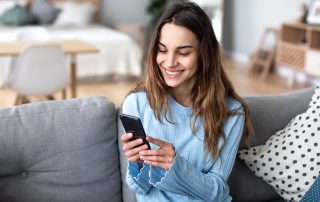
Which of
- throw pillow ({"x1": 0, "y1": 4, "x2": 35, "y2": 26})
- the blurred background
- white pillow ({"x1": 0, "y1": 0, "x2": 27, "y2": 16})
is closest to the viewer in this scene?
the blurred background

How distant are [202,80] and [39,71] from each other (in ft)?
7.68

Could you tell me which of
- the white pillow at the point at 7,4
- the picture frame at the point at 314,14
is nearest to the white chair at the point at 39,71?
the picture frame at the point at 314,14

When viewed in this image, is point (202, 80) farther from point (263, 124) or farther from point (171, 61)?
point (263, 124)

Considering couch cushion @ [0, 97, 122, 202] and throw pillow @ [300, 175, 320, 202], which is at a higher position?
couch cushion @ [0, 97, 122, 202]

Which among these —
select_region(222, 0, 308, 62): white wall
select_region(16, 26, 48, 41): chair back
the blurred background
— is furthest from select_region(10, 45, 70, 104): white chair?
select_region(222, 0, 308, 62): white wall

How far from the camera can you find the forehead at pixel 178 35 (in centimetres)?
138

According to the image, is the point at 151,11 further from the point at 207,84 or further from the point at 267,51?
the point at 207,84

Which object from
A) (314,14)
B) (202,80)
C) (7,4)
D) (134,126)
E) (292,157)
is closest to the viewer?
(134,126)

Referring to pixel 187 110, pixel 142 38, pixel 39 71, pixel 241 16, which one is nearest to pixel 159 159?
pixel 187 110

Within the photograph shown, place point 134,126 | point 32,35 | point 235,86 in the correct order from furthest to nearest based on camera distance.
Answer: point 235,86, point 32,35, point 134,126

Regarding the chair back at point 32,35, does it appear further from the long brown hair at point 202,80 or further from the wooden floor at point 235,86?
the long brown hair at point 202,80

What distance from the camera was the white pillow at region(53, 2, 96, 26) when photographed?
20.7ft

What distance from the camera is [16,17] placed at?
6117 mm

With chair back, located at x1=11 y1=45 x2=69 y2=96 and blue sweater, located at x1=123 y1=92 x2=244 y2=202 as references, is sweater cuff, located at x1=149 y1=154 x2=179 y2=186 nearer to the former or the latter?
blue sweater, located at x1=123 y1=92 x2=244 y2=202
